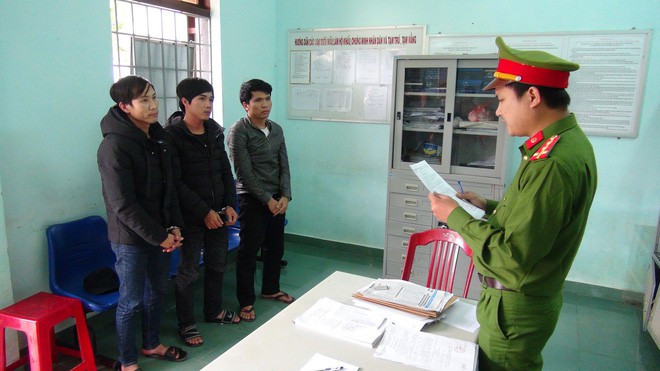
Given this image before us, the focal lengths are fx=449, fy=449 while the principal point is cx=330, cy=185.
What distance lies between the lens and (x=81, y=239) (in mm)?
2693

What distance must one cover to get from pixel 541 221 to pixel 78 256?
255cm

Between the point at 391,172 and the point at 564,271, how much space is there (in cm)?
234

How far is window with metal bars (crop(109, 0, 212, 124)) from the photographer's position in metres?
3.11

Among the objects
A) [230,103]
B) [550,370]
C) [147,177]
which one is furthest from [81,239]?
[550,370]

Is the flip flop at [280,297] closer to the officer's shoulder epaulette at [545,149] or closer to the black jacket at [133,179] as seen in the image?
the black jacket at [133,179]

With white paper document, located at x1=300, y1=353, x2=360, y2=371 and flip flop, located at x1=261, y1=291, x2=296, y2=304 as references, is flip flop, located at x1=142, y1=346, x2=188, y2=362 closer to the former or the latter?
flip flop, located at x1=261, y1=291, x2=296, y2=304

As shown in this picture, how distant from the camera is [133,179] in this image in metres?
2.29

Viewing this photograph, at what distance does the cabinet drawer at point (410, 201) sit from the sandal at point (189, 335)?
5.88 feet

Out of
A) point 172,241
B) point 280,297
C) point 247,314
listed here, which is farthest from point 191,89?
point 280,297

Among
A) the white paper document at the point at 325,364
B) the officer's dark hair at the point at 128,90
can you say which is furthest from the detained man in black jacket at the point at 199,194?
the white paper document at the point at 325,364

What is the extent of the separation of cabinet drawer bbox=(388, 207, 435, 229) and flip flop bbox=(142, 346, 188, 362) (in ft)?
6.24

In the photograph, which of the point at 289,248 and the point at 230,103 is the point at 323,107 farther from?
the point at 289,248

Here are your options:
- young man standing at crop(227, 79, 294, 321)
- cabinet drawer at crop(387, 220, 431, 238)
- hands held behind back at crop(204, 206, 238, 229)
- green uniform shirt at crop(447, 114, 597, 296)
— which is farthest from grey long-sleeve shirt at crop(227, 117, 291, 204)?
green uniform shirt at crop(447, 114, 597, 296)

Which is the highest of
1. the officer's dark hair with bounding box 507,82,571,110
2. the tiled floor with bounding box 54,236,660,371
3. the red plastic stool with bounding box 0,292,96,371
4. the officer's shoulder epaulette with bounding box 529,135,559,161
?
the officer's dark hair with bounding box 507,82,571,110
